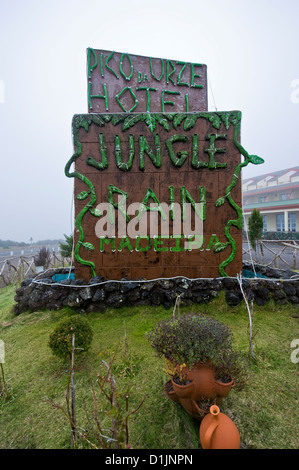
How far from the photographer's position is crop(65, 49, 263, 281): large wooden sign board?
7.02 metres

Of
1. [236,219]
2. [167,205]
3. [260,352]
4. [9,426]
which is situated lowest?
[9,426]

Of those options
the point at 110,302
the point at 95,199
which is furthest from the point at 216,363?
the point at 95,199

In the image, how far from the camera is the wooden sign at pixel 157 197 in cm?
702

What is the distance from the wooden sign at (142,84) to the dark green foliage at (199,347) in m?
7.32

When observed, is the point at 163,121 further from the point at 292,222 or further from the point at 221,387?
the point at 292,222

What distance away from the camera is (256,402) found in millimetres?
3160

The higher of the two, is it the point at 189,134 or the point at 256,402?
the point at 189,134

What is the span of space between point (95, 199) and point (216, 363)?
558 cm

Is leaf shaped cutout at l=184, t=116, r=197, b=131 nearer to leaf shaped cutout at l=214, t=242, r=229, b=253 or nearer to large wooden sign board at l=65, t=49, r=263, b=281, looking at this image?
large wooden sign board at l=65, t=49, r=263, b=281

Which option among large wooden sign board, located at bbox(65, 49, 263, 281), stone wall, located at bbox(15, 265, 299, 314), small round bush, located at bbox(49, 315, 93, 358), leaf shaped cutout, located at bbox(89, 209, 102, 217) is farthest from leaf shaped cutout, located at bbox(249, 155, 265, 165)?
small round bush, located at bbox(49, 315, 93, 358)

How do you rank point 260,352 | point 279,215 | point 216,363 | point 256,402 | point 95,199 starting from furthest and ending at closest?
point 279,215 → point 95,199 → point 260,352 → point 256,402 → point 216,363

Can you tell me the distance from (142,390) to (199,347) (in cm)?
146

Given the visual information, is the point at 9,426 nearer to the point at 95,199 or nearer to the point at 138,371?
the point at 138,371

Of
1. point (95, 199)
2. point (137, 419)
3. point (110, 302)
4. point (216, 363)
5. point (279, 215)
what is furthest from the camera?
point (279, 215)
